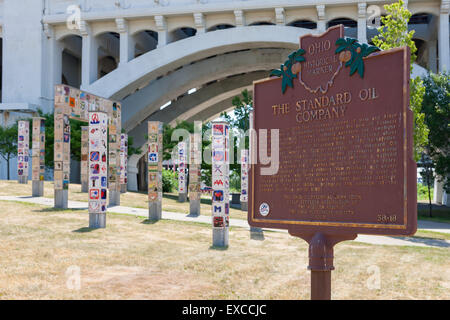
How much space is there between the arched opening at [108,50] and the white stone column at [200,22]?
9860mm

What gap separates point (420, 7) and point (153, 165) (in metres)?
25.7

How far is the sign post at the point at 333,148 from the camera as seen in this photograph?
16.8 ft

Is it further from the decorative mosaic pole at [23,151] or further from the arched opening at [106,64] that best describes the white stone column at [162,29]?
the decorative mosaic pole at [23,151]

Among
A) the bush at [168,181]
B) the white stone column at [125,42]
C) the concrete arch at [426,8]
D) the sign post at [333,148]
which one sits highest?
the concrete arch at [426,8]

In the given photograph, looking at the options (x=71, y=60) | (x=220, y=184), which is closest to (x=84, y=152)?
(x=220, y=184)

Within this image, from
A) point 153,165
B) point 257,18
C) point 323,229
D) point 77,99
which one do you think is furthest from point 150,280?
point 257,18

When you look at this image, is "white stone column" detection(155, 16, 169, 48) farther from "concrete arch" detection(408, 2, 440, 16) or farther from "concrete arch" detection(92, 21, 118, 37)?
"concrete arch" detection(408, 2, 440, 16)

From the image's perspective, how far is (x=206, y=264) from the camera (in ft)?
34.1

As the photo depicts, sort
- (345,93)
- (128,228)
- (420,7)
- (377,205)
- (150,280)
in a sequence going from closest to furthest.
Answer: (377,205) → (345,93) → (150,280) → (128,228) → (420,7)

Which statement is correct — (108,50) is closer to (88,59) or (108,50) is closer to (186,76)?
(88,59)

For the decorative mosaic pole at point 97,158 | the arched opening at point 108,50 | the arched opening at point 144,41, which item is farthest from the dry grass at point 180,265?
the arched opening at point 108,50

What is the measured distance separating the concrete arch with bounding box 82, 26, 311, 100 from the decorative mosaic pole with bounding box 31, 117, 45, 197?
16.0 metres

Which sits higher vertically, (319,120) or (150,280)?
(319,120)

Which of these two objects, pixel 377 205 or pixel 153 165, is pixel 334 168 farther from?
pixel 153 165
